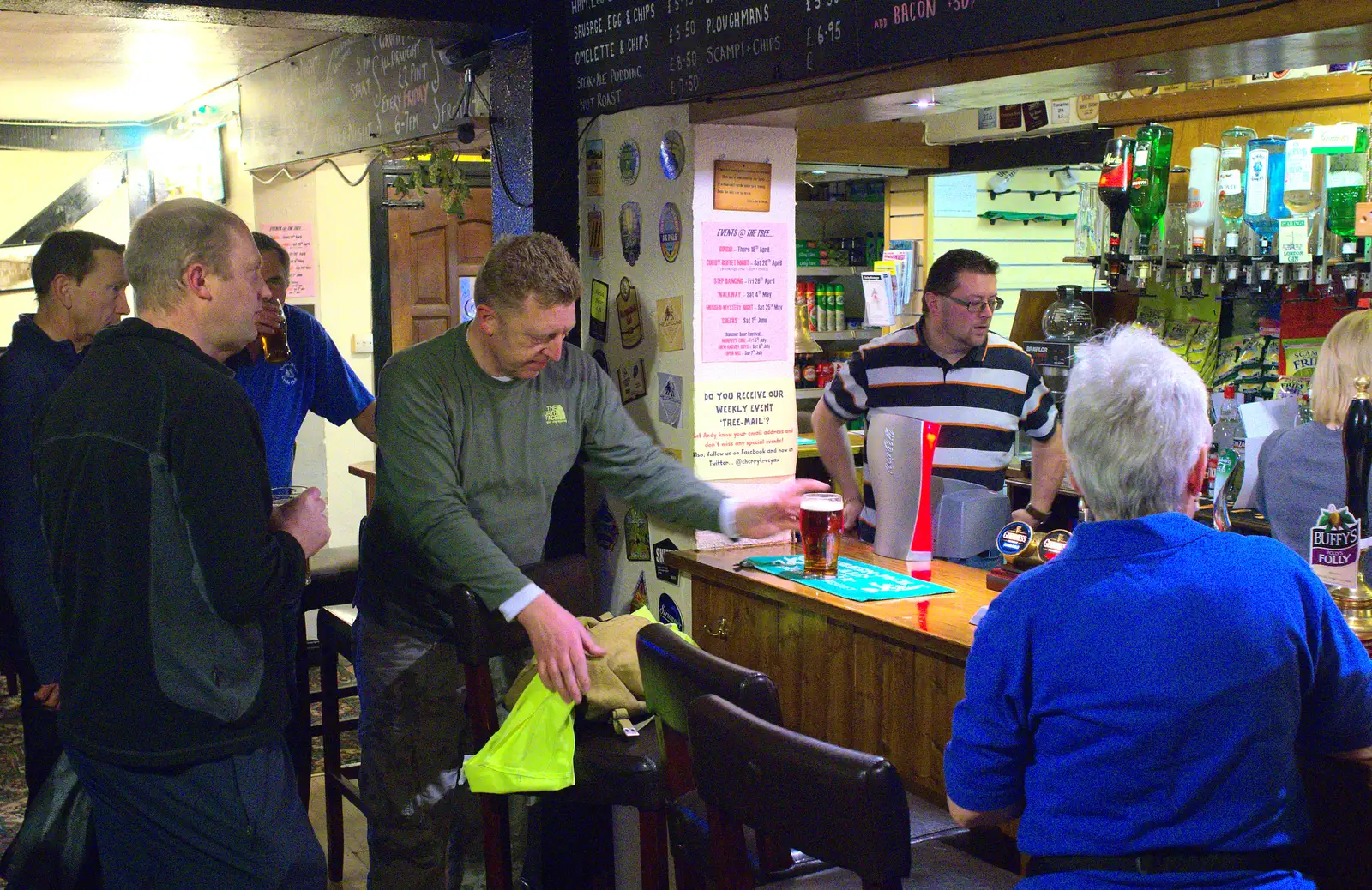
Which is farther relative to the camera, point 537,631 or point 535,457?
point 535,457

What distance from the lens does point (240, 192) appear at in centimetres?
689

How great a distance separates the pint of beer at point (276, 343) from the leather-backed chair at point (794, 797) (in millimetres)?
2133

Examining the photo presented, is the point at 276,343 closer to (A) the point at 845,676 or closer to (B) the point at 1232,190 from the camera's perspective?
(A) the point at 845,676

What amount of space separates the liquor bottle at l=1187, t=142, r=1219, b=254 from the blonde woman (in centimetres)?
114

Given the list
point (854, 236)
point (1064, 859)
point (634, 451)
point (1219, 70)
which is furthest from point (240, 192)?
point (1064, 859)

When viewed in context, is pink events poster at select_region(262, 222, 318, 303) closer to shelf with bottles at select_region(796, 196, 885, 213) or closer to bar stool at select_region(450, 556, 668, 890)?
shelf with bottles at select_region(796, 196, 885, 213)

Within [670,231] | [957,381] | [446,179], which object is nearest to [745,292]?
[670,231]

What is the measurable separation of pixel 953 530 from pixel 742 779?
1.64 m

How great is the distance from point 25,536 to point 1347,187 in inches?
157

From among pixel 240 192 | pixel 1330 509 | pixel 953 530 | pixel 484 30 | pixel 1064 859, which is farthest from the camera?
pixel 240 192

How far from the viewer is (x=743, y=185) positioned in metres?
3.37

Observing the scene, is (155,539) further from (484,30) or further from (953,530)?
(484,30)

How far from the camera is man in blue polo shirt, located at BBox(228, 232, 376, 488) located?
364cm

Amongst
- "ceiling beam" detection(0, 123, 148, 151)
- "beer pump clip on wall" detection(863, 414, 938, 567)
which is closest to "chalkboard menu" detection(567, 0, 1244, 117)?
"beer pump clip on wall" detection(863, 414, 938, 567)
